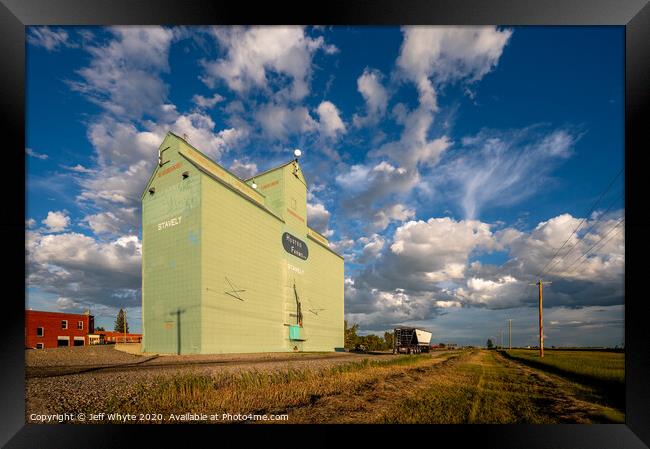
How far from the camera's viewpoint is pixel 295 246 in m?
43.7

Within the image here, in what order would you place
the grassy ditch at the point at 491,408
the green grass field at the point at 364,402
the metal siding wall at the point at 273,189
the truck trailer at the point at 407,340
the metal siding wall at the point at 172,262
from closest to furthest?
the green grass field at the point at 364,402
the grassy ditch at the point at 491,408
the metal siding wall at the point at 172,262
the metal siding wall at the point at 273,189
the truck trailer at the point at 407,340

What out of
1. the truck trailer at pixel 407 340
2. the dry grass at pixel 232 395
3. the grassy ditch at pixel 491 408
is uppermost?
the dry grass at pixel 232 395

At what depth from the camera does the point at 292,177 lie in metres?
45.4

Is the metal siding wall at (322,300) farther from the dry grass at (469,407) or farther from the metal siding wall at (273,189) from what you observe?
the dry grass at (469,407)

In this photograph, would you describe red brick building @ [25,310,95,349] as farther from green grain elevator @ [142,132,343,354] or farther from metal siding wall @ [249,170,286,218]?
metal siding wall @ [249,170,286,218]

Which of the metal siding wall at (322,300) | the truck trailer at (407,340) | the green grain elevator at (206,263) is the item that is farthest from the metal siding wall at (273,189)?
the truck trailer at (407,340)

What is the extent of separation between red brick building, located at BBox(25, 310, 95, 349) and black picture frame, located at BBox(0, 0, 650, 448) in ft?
148

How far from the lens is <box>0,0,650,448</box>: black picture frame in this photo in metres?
5.35

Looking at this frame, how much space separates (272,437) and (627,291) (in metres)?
6.25

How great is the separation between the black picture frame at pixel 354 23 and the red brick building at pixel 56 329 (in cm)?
4497

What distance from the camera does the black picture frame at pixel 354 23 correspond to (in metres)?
5.35

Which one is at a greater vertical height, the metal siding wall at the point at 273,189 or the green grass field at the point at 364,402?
the metal siding wall at the point at 273,189

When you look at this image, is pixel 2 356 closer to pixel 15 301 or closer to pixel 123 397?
pixel 15 301

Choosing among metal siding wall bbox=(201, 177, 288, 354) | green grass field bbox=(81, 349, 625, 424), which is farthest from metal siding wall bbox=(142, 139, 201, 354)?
green grass field bbox=(81, 349, 625, 424)
